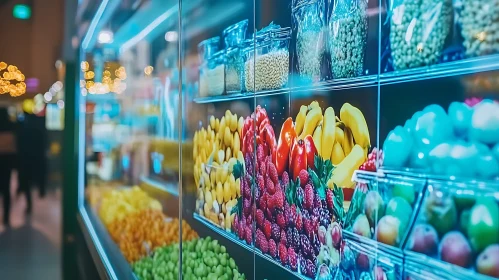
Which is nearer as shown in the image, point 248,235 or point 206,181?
point 248,235

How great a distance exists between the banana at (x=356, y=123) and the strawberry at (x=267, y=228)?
579 mm

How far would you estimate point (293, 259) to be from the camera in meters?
1.80

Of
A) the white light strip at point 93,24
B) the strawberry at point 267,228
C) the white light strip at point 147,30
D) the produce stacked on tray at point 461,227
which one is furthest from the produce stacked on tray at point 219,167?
the white light strip at point 93,24

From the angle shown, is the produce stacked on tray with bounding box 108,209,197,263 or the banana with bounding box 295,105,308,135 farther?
the produce stacked on tray with bounding box 108,209,197,263

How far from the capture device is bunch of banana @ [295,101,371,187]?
1.42 m

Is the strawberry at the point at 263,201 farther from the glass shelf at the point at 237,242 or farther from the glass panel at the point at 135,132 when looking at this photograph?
the glass panel at the point at 135,132

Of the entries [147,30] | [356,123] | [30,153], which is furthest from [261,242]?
[30,153]

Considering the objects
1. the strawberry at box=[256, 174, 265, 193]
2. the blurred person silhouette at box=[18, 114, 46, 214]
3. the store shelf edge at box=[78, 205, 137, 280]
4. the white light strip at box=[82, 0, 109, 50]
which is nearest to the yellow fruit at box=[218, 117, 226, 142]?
the strawberry at box=[256, 174, 265, 193]

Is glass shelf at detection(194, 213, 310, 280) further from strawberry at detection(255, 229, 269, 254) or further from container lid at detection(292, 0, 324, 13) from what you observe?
container lid at detection(292, 0, 324, 13)

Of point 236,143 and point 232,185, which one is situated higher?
point 236,143

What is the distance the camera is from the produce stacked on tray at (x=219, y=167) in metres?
2.18

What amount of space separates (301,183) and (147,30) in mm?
1826

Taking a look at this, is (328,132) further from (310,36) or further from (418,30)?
(418,30)

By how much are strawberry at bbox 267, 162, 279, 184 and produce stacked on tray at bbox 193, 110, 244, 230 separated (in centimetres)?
21
